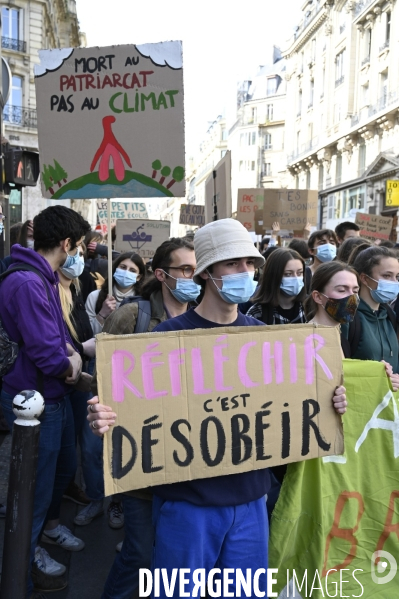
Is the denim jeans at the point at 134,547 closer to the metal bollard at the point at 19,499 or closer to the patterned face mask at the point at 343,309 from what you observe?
the metal bollard at the point at 19,499

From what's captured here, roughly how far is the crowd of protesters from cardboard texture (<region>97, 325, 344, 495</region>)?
→ 75 millimetres

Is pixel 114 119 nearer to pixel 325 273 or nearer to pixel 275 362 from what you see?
pixel 325 273

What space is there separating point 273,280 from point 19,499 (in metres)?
2.46

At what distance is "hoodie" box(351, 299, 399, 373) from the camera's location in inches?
129

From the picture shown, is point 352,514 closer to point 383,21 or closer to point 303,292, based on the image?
point 303,292

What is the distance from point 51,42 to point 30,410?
122ft

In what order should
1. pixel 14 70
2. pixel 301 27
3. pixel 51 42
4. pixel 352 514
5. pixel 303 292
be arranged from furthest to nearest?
1. pixel 301 27
2. pixel 51 42
3. pixel 14 70
4. pixel 303 292
5. pixel 352 514

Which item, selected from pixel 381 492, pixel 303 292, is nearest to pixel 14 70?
pixel 303 292

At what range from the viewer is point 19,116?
28.5 metres

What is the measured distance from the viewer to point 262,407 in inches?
86.1

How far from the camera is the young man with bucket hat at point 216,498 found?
2041mm

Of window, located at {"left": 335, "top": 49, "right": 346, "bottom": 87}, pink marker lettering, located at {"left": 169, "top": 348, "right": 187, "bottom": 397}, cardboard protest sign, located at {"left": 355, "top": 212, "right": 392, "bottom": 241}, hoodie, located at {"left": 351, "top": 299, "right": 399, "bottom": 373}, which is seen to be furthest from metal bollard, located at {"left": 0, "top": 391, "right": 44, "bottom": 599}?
window, located at {"left": 335, "top": 49, "right": 346, "bottom": 87}

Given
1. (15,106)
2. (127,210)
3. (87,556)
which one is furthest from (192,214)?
(15,106)

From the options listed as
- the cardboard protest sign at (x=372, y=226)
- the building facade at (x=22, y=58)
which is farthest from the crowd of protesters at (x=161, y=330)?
the building facade at (x=22, y=58)
